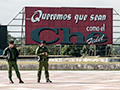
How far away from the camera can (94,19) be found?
57.4 m

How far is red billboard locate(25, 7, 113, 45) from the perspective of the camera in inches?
2222

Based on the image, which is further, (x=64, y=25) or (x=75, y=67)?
(x=64, y=25)

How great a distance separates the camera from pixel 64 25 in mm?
56656

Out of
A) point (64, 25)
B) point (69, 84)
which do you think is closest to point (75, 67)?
point (69, 84)

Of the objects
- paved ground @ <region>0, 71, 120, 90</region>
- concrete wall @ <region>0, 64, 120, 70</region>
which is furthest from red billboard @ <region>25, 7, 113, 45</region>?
paved ground @ <region>0, 71, 120, 90</region>

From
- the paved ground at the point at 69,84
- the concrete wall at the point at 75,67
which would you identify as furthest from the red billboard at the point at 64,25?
the paved ground at the point at 69,84

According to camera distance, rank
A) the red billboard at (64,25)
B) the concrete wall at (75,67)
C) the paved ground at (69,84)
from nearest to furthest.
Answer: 1. the paved ground at (69,84)
2. the concrete wall at (75,67)
3. the red billboard at (64,25)

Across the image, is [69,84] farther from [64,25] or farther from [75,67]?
[64,25]

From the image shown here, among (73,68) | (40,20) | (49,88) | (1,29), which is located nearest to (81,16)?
(40,20)

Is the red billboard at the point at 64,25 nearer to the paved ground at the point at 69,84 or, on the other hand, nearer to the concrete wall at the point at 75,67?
the concrete wall at the point at 75,67

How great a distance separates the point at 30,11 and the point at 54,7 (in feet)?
10.2

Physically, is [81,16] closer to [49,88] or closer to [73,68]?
[73,68]

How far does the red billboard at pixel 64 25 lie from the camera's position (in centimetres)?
5644

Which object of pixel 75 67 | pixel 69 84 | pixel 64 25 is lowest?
pixel 69 84
